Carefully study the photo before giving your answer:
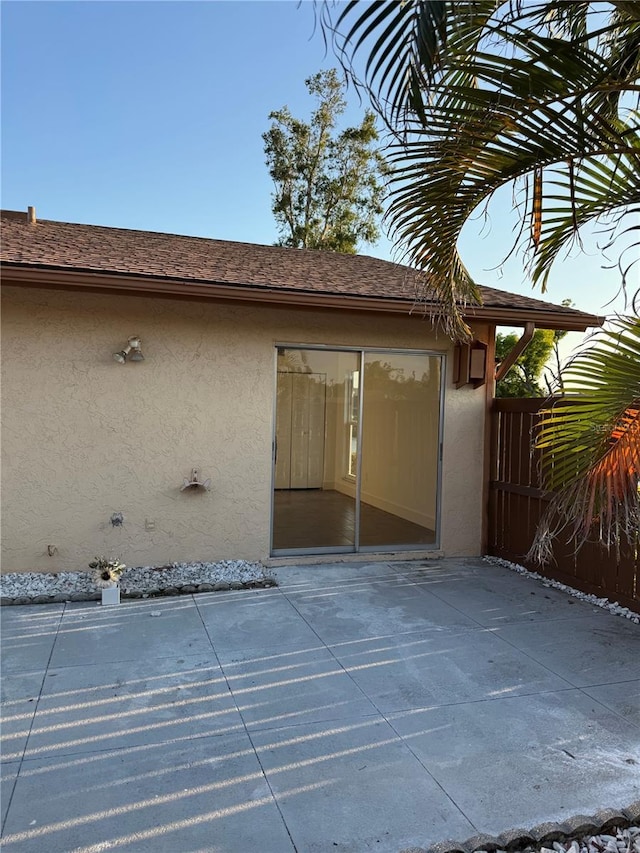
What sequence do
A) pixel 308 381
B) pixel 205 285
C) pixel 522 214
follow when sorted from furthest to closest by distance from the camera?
pixel 308 381 → pixel 205 285 → pixel 522 214

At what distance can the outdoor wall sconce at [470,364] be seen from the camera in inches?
297

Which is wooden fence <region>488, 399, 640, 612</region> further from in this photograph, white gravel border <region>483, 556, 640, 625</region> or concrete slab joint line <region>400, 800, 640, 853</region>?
concrete slab joint line <region>400, 800, 640, 853</region>

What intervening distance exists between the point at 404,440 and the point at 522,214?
15.7 ft

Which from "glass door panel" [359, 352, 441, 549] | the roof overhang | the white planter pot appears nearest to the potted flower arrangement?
the white planter pot

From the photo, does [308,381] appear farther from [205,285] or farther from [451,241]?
[451,241]

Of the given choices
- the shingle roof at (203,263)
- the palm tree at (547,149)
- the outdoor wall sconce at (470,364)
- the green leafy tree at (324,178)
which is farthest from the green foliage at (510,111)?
the green leafy tree at (324,178)

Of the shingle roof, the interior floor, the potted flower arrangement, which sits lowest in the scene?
the potted flower arrangement

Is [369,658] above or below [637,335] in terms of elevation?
below

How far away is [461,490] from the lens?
7.88m

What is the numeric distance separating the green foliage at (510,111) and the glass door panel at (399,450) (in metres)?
3.80

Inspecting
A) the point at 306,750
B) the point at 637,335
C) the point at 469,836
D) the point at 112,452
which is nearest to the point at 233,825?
the point at 306,750

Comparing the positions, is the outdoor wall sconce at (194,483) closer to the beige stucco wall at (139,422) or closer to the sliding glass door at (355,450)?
the beige stucco wall at (139,422)

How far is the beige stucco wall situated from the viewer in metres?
6.31

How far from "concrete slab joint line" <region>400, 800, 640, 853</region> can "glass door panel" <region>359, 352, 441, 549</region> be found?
191 inches
